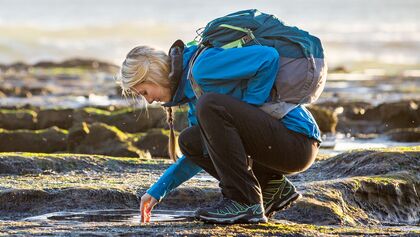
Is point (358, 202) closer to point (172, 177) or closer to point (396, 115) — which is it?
point (172, 177)

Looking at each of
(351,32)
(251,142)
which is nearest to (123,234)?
(251,142)

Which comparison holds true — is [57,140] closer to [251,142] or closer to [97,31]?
[251,142]

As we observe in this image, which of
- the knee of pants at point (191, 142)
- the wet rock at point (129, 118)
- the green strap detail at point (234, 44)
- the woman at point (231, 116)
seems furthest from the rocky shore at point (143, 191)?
the wet rock at point (129, 118)

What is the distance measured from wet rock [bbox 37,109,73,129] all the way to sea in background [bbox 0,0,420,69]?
1956cm

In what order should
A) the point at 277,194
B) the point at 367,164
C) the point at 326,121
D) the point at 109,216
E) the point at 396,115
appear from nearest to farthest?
1. the point at 277,194
2. the point at 109,216
3. the point at 367,164
4. the point at 326,121
5. the point at 396,115

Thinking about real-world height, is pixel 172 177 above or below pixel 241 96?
below

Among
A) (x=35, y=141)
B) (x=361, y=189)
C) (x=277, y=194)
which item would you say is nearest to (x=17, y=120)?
(x=35, y=141)

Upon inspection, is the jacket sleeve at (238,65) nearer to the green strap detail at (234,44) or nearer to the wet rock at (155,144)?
the green strap detail at (234,44)

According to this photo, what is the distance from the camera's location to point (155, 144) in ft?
39.4

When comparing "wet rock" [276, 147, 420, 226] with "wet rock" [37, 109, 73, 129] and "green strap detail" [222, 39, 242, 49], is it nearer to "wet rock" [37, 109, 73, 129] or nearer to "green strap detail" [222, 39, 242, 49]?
"green strap detail" [222, 39, 242, 49]

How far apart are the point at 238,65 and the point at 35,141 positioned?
6.95m

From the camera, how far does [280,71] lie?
5781mm

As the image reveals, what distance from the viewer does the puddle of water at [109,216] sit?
6.77m

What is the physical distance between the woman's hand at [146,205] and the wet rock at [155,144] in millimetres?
5550
